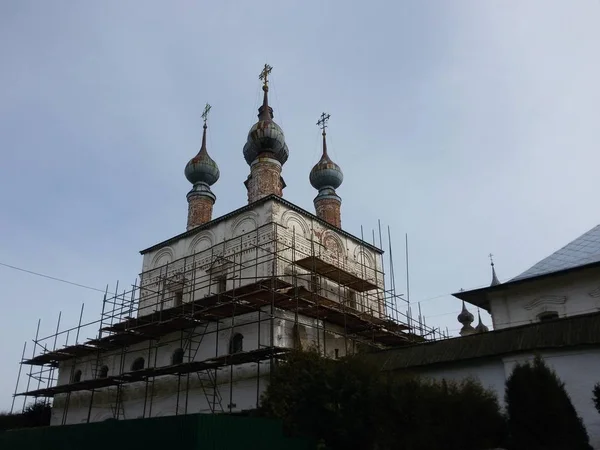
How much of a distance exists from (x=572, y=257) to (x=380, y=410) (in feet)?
25.3

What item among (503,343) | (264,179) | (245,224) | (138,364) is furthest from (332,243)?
(503,343)

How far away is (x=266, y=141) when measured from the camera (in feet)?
72.2

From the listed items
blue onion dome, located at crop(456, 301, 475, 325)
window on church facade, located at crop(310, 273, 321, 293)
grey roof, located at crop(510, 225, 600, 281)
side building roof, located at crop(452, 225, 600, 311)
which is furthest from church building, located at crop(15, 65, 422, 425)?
blue onion dome, located at crop(456, 301, 475, 325)

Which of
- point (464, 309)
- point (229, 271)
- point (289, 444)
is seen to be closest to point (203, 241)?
point (229, 271)

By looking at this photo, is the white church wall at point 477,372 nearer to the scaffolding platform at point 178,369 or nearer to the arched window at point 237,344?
the scaffolding platform at point 178,369

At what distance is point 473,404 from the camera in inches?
382

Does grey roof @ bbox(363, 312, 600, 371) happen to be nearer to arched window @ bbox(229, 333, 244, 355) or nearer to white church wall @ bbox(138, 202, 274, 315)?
arched window @ bbox(229, 333, 244, 355)

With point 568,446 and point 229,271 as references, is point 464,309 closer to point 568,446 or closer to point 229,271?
point 229,271

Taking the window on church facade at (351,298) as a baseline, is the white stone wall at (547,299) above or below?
below

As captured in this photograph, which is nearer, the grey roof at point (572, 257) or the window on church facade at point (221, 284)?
the grey roof at point (572, 257)

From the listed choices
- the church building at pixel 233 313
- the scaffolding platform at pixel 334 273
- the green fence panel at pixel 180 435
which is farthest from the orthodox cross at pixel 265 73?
the green fence panel at pixel 180 435

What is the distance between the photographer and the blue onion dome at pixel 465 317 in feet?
104

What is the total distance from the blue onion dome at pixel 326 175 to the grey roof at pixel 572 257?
10.6 meters

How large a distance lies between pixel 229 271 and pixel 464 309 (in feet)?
58.6
